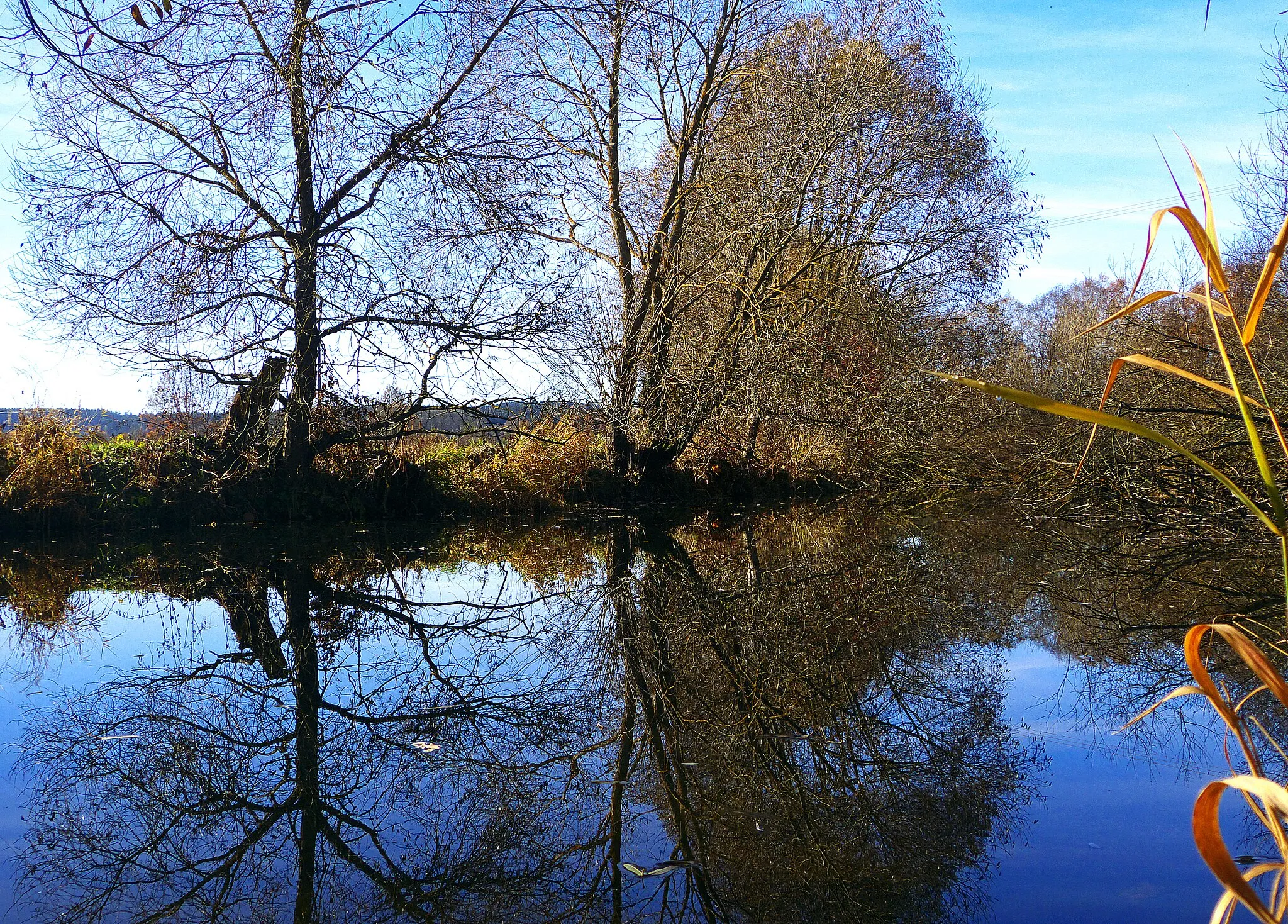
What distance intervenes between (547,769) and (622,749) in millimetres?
248

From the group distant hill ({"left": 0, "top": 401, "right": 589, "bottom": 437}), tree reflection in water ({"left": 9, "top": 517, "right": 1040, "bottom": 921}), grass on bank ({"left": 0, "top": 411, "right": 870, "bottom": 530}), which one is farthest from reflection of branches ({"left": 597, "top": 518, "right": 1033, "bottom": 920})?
grass on bank ({"left": 0, "top": 411, "right": 870, "bottom": 530})

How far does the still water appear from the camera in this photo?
2023 mm

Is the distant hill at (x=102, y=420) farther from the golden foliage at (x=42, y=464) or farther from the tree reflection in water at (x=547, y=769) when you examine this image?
the tree reflection in water at (x=547, y=769)

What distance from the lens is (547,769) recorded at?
9.02ft

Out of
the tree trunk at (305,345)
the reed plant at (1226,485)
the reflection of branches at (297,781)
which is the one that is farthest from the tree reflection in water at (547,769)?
the tree trunk at (305,345)

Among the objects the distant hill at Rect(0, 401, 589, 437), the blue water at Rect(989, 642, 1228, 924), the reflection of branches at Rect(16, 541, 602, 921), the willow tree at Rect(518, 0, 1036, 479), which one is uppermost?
the willow tree at Rect(518, 0, 1036, 479)

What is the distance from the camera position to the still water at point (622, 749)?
2.02 meters

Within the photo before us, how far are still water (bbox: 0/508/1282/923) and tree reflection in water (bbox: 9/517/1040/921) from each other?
12mm

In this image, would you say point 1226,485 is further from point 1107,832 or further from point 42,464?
point 42,464

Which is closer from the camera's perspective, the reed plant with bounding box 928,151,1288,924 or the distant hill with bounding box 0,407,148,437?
the reed plant with bounding box 928,151,1288,924

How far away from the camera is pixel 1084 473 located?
8.75 m

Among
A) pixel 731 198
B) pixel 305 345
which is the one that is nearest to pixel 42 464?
pixel 305 345

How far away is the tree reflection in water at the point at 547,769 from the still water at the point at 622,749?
0.01m

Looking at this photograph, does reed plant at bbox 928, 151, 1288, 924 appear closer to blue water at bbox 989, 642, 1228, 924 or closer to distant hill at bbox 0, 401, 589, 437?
blue water at bbox 989, 642, 1228, 924
